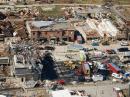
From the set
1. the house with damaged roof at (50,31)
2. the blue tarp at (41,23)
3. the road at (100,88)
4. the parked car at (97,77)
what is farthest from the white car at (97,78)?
the blue tarp at (41,23)

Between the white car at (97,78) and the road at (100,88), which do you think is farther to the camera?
the white car at (97,78)

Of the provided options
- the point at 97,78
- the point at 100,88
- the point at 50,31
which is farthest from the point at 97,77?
the point at 50,31

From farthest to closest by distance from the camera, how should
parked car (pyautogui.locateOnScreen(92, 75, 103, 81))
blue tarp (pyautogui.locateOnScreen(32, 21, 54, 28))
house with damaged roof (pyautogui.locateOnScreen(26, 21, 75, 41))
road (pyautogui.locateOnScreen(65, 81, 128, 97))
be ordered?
1. blue tarp (pyautogui.locateOnScreen(32, 21, 54, 28))
2. house with damaged roof (pyautogui.locateOnScreen(26, 21, 75, 41))
3. parked car (pyautogui.locateOnScreen(92, 75, 103, 81))
4. road (pyautogui.locateOnScreen(65, 81, 128, 97))

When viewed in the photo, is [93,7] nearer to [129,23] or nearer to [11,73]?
[129,23]

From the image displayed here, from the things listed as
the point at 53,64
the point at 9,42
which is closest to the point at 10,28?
the point at 9,42

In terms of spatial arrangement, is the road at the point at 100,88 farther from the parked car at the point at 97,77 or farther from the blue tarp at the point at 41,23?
the blue tarp at the point at 41,23

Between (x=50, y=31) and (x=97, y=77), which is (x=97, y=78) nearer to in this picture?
(x=97, y=77)

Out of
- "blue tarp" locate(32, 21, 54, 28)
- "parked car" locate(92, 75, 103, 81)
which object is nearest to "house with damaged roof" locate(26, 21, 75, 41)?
"blue tarp" locate(32, 21, 54, 28)

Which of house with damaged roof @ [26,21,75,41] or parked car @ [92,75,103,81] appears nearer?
parked car @ [92,75,103,81]

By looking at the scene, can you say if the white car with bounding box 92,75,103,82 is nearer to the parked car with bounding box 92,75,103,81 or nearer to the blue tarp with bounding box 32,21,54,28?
the parked car with bounding box 92,75,103,81
